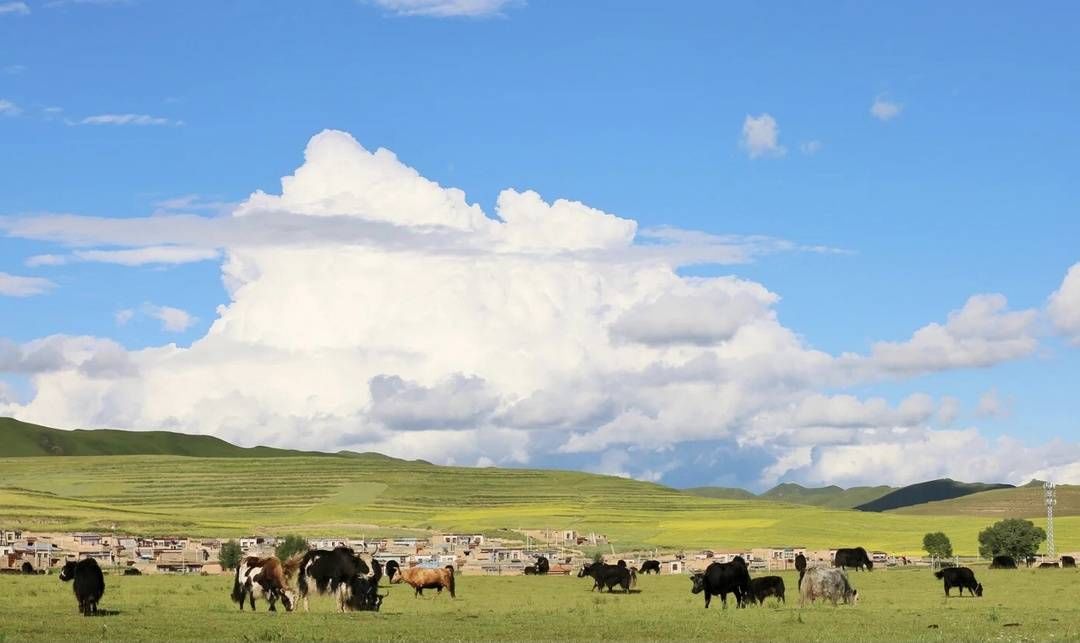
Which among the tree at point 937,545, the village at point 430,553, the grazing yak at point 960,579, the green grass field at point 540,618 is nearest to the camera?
the green grass field at point 540,618

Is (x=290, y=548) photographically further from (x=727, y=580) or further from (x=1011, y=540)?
(x=727, y=580)

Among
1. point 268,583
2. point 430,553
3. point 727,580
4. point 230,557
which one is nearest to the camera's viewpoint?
point 268,583

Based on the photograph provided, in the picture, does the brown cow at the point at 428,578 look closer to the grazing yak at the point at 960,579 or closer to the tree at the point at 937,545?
the grazing yak at the point at 960,579

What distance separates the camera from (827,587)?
51375mm

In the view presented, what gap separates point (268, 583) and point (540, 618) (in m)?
9.41

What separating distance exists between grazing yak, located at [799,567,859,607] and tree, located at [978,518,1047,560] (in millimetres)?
82526

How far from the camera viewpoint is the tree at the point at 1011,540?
129375 mm

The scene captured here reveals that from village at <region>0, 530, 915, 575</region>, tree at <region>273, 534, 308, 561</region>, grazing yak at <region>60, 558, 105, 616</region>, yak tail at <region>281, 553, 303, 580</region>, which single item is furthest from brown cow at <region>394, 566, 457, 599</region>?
tree at <region>273, 534, 308, 561</region>

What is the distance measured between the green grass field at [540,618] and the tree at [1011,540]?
7039cm

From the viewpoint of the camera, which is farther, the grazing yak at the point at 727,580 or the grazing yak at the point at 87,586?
the grazing yak at the point at 727,580

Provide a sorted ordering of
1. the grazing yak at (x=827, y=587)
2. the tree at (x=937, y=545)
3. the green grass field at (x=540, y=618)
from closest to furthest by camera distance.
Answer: the green grass field at (x=540, y=618) < the grazing yak at (x=827, y=587) < the tree at (x=937, y=545)

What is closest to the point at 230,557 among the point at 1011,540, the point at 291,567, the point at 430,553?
the point at 430,553

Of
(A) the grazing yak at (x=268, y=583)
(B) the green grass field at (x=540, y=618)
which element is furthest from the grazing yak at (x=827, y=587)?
(A) the grazing yak at (x=268, y=583)

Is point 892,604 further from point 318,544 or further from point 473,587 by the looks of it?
point 318,544
